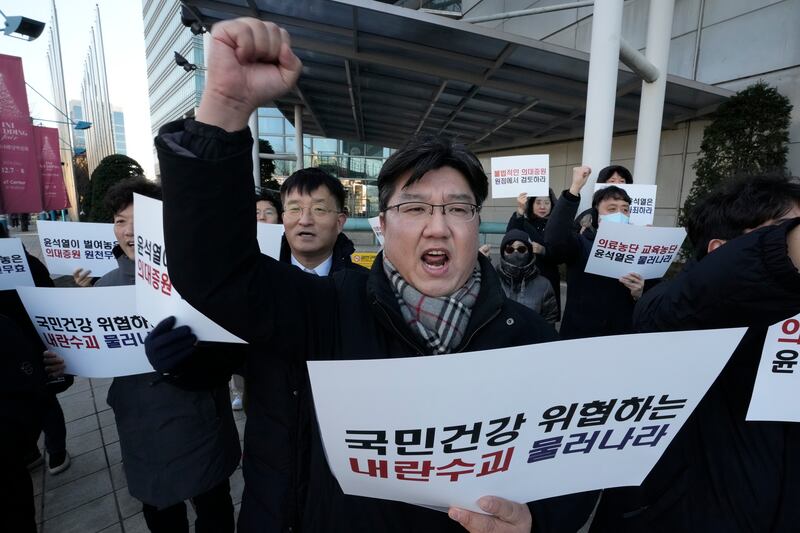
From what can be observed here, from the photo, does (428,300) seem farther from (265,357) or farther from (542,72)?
(542,72)

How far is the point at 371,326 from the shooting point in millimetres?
1091

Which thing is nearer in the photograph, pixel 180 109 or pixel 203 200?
pixel 203 200

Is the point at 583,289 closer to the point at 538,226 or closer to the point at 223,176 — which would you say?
the point at 538,226

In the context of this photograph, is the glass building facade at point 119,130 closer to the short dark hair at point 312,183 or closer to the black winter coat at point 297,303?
the short dark hair at point 312,183

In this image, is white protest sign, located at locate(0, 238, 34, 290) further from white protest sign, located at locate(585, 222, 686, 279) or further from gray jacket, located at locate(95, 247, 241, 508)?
white protest sign, located at locate(585, 222, 686, 279)

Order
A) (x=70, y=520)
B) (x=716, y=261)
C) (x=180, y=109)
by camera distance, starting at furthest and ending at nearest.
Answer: (x=180, y=109), (x=70, y=520), (x=716, y=261)

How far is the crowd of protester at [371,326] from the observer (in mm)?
807

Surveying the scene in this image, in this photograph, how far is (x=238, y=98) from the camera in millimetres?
811

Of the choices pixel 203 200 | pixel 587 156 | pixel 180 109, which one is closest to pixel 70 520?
pixel 203 200

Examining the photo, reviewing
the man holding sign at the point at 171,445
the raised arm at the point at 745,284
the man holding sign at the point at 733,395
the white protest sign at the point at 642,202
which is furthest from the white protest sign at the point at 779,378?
the white protest sign at the point at 642,202

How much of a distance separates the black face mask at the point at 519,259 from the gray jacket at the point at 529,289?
0.02 meters

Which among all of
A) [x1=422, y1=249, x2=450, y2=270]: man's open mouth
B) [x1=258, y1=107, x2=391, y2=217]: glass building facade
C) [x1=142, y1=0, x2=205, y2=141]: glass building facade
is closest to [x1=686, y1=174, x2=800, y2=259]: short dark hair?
[x1=422, y1=249, x2=450, y2=270]: man's open mouth

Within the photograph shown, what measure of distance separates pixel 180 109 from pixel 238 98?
4658cm

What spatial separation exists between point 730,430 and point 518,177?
3386 millimetres
